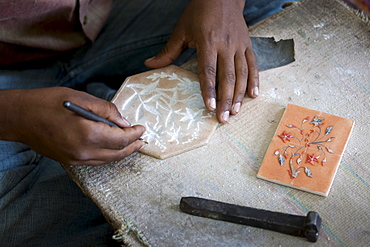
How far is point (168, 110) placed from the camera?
1.19m

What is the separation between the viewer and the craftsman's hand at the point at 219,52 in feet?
3.89

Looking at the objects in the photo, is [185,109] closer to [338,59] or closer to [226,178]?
[226,178]

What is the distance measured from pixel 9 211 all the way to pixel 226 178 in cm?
70

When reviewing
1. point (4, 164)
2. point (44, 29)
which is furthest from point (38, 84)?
point (4, 164)

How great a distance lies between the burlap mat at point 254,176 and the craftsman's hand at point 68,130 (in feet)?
0.32

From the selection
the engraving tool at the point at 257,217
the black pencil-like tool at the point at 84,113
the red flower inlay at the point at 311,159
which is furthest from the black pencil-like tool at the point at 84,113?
the red flower inlay at the point at 311,159

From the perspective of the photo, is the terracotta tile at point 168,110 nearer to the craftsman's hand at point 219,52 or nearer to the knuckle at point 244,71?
the craftsman's hand at point 219,52

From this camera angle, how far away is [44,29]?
145 centimetres

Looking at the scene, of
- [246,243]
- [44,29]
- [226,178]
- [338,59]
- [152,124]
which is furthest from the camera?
[44,29]

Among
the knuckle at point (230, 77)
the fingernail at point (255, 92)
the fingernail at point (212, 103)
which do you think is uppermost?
the knuckle at point (230, 77)

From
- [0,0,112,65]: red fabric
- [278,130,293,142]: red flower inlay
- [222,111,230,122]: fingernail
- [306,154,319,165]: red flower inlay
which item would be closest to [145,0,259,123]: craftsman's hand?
[222,111,230,122]: fingernail

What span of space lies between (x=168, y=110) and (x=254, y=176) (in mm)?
348

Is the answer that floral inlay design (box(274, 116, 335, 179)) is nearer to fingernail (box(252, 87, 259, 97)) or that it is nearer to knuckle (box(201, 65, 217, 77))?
fingernail (box(252, 87, 259, 97))

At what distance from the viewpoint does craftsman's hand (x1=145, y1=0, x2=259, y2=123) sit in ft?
3.89
